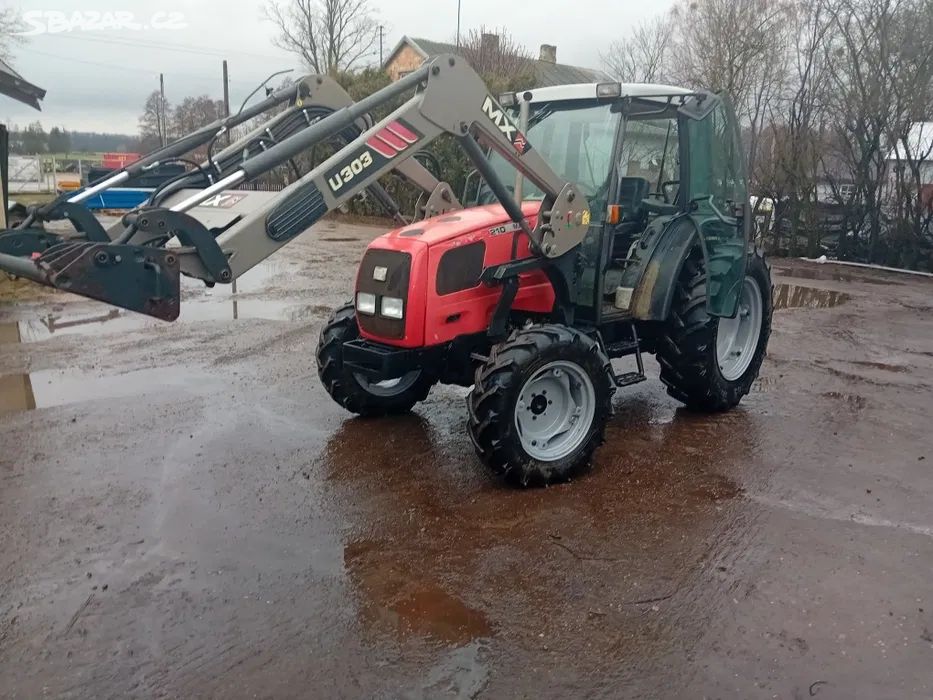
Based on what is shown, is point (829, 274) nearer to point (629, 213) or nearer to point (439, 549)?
point (629, 213)

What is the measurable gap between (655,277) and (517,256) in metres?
1.02

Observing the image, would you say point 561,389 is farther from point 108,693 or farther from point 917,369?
point 917,369

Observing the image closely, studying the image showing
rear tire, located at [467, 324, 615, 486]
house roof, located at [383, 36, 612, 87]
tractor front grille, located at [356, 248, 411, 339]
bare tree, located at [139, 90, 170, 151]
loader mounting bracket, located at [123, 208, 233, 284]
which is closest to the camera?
loader mounting bracket, located at [123, 208, 233, 284]

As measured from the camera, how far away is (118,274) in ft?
11.6

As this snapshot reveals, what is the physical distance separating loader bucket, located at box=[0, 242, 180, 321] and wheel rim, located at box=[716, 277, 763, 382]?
454cm

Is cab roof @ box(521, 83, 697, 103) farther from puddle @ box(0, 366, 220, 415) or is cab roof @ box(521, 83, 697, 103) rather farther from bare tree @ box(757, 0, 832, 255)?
bare tree @ box(757, 0, 832, 255)

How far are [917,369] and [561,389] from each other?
4.93 m

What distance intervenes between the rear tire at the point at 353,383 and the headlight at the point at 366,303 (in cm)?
66

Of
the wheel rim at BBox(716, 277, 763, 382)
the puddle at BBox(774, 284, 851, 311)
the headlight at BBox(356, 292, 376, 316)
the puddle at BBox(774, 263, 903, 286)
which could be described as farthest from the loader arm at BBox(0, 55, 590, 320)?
the puddle at BBox(774, 263, 903, 286)

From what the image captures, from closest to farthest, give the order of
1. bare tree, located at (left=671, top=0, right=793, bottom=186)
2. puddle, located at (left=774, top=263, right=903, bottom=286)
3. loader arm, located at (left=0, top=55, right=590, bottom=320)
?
loader arm, located at (left=0, top=55, right=590, bottom=320) < puddle, located at (left=774, top=263, right=903, bottom=286) < bare tree, located at (left=671, top=0, right=793, bottom=186)

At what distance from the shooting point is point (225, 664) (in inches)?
122

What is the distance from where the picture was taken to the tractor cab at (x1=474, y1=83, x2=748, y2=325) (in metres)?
5.24

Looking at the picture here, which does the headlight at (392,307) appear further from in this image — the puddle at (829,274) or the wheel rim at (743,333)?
the puddle at (829,274)

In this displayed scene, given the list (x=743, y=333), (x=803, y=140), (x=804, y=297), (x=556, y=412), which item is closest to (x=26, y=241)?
(x=556, y=412)
